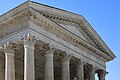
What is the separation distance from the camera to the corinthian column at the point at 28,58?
1068 inches

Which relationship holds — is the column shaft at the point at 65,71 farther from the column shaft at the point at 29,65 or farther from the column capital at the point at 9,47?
the column capital at the point at 9,47

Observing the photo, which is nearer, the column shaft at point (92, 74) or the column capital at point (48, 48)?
the column capital at point (48, 48)

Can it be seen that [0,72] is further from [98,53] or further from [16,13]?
[98,53]

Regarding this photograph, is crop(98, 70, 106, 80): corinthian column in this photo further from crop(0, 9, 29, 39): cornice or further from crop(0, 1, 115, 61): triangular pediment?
crop(0, 9, 29, 39): cornice

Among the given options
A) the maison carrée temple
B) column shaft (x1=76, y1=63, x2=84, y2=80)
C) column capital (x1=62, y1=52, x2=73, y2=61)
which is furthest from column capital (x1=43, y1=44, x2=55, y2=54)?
column shaft (x1=76, y1=63, x2=84, y2=80)

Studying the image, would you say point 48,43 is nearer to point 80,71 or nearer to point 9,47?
point 9,47

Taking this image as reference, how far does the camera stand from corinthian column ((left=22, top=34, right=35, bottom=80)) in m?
27.1

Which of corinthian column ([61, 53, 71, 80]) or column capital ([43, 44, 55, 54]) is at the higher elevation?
column capital ([43, 44, 55, 54])

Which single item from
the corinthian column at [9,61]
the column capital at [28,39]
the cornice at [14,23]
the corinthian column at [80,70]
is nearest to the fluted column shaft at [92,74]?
the corinthian column at [80,70]

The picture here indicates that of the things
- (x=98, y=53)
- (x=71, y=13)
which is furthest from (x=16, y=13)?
(x=98, y=53)

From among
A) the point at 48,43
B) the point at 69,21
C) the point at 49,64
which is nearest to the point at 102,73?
the point at 69,21

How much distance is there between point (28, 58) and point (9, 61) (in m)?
2.89

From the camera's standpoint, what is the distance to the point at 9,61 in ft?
97.1

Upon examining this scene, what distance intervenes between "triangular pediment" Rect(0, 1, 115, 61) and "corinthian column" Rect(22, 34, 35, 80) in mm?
2399
